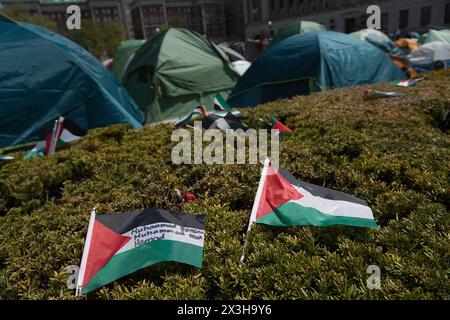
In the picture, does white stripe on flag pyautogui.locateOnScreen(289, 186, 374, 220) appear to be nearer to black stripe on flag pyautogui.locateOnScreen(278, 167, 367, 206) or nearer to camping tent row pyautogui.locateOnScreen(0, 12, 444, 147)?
black stripe on flag pyautogui.locateOnScreen(278, 167, 367, 206)

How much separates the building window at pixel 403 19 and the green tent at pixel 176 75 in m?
40.2

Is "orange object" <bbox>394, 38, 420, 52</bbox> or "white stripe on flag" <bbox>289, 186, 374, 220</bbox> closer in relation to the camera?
"white stripe on flag" <bbox>289, 186, 374, 220</bbox>

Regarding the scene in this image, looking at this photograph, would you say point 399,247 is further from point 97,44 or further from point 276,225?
point 97,44

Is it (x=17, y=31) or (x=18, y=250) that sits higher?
(x=17, y=31)

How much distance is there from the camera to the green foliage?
2.24 meters

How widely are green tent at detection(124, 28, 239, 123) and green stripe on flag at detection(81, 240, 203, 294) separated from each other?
29.1ft

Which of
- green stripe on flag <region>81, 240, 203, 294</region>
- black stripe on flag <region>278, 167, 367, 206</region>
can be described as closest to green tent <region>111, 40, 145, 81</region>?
black stripe on flag <region>278, 167, 367, 206</region>

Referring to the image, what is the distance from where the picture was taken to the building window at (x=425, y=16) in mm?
40912

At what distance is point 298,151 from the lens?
14.2ft

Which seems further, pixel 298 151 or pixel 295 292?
pixel 298 151

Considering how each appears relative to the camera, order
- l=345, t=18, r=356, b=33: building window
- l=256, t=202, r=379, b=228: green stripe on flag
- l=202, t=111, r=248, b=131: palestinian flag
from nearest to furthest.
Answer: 1. l=256, t=202, r=379, b=228: green stripe on flag
2. l=202, t=111, r=248, b=131: palestinian flag
3. l=345, t=18, r=356, b=33: building window

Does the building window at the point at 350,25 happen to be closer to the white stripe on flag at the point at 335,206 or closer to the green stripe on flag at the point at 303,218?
the white stripe on flag at the point at 335,206
